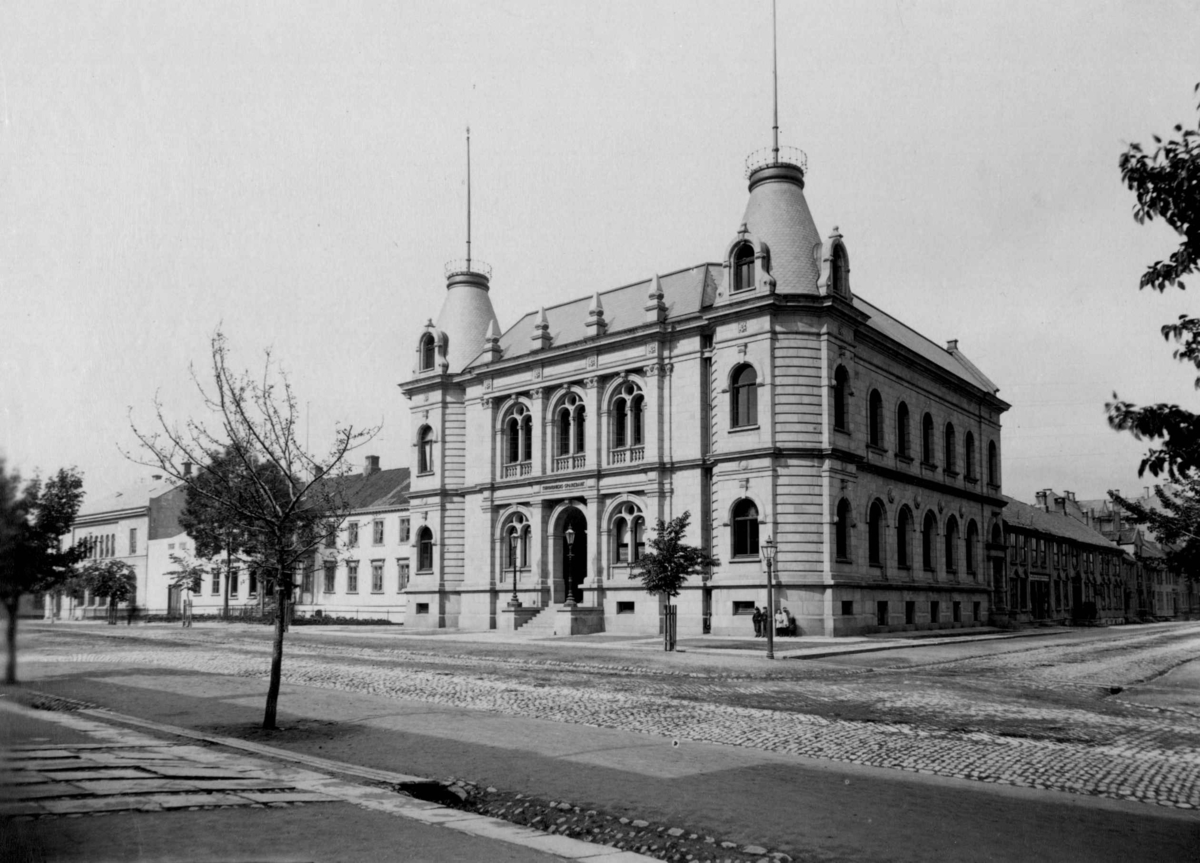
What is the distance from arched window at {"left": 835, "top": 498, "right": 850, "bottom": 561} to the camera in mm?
41062

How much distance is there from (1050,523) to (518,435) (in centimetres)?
5435

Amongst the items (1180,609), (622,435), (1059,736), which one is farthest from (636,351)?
(1180,609)

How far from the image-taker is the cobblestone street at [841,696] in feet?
36.2

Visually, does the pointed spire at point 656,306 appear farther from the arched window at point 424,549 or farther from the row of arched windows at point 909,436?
the arched window at point 424,549

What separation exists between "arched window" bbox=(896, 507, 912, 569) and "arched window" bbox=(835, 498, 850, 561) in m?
7.57

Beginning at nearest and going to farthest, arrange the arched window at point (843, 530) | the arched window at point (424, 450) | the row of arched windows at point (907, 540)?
the arched window at point (843, 530)
the row of arched windows at point (907, 540)
the arched window at point (424, 450)

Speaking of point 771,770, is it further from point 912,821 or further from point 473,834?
point 473,834

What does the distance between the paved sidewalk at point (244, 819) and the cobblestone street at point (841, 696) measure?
1.13 metres

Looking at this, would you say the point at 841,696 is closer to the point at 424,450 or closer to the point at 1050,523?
the point at 424,450

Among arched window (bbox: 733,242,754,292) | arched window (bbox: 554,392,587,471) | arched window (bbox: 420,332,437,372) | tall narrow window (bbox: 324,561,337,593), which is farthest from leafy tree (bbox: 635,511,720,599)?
tall narrow window (bbox: 324,561,337,593)

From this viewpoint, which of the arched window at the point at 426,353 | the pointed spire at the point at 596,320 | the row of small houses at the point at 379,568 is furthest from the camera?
the row of small houses at the point at 379,568

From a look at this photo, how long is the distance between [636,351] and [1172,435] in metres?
37.8

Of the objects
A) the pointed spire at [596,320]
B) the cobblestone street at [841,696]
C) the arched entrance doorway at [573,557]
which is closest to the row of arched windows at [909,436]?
the pointed spire at [596,320]

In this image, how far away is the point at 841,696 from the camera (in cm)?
1780
